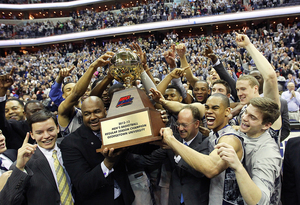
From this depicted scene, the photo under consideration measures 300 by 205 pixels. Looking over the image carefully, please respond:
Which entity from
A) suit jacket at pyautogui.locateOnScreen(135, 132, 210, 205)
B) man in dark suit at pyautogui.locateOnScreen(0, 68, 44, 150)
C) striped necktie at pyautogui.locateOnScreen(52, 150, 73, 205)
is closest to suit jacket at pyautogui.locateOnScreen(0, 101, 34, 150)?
man in dark suit at pyautogui.locateOnScreen(0, 68, 44, 150)

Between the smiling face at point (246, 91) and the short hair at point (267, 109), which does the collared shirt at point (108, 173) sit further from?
the smiling face at point (246, 91)

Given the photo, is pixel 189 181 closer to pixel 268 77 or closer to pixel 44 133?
pixel 268 77

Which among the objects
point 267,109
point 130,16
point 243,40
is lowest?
point 267,109

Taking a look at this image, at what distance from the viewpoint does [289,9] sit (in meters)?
18.3

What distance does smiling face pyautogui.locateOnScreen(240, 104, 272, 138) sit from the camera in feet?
5.69

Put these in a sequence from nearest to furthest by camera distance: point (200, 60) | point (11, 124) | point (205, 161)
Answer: point (205, 161) → point (11, 124) → point (200, 60)

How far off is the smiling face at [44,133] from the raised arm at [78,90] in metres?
0.33

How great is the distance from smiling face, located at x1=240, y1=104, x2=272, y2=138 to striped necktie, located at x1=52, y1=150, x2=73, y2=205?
1559 mm

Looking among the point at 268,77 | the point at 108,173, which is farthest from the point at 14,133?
the point at 268,77

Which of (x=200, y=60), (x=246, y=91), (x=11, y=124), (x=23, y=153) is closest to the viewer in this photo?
(x=23, y=153)

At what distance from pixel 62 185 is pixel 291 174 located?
74.3 inches

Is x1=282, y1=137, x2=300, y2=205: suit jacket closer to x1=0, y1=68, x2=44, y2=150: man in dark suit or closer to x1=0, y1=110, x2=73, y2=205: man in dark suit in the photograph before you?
x1=0, y1=110, x2=73, y2=205: man in dark suit

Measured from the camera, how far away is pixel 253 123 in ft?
5.72

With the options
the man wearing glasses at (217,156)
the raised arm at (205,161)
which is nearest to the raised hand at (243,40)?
the man wearing glasses at (217,156)
